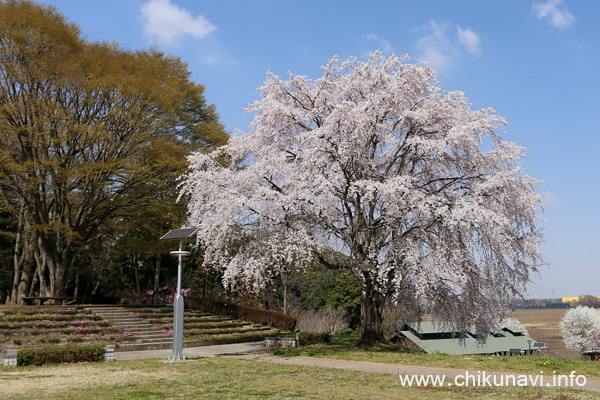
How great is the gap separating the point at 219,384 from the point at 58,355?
7.77 m

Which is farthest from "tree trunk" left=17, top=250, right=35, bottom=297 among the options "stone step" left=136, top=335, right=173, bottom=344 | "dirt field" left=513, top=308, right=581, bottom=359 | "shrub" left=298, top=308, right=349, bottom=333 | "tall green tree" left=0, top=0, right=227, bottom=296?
"dirt field" left=513, top=308, right=581, bottom=359

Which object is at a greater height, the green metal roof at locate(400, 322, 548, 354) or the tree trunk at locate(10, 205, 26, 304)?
the tree trunk at locate(10, 205, 26, 304)

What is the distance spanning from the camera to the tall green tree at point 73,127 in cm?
2662

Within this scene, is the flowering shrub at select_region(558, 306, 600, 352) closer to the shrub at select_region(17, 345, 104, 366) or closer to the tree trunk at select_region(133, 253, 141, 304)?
the tree trunk at select_region(133, 253, 141, 304)

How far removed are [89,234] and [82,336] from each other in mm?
10284

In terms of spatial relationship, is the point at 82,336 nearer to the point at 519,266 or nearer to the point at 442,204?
the point at 442,204

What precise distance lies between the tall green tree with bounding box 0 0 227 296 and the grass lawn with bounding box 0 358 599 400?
51.6 feet

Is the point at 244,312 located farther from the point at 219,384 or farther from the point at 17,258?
the point at 219,384

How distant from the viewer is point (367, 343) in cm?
1928

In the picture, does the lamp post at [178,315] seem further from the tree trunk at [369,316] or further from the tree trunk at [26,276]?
the tree trunk at [26,276]

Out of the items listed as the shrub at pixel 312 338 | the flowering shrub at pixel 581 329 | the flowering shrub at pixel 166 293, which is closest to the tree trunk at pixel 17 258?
the flowering shrub at pixel 166 293

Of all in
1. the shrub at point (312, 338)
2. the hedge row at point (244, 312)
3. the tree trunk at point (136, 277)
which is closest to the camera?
the shrub at point (312, 338)

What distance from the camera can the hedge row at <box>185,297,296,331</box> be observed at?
2945 cm

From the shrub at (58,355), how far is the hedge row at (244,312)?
1438 centimetres
